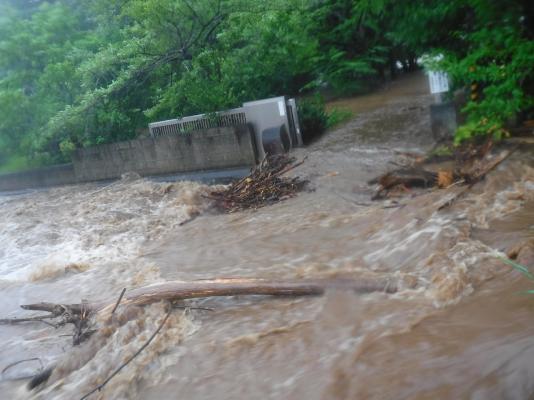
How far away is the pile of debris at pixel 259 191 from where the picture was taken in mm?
9094

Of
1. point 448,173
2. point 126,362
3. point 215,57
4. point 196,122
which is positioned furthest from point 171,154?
point 126,362

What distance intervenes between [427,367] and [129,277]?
4517 mm

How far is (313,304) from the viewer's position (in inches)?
177

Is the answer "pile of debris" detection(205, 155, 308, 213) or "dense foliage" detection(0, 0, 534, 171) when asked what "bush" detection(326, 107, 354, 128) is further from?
"pile of debris" detection(205, 155, 308, 213)

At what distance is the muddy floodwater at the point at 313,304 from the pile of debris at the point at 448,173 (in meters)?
0.28

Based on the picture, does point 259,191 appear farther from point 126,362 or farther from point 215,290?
point 126,362

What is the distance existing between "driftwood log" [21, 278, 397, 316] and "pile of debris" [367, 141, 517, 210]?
290 cm

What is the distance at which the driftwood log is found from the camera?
468 cm

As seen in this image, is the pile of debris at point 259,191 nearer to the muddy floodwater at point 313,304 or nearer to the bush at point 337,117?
the muddy floodwater at point 313,304

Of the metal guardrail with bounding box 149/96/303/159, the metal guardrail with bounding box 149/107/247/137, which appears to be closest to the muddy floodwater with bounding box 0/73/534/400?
the metal guardrail with bounding box 149/96/303/159

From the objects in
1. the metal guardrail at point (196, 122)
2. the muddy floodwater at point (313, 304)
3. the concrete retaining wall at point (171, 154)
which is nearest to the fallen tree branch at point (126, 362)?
the muddy floodwater at point (313, 304)

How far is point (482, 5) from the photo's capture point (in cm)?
675

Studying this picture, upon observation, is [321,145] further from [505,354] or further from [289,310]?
[505,354]

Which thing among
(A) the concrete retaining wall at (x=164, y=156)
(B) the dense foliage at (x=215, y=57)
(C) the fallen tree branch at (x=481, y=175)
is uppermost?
(B) the dense foliage at (x=215, y=57)
